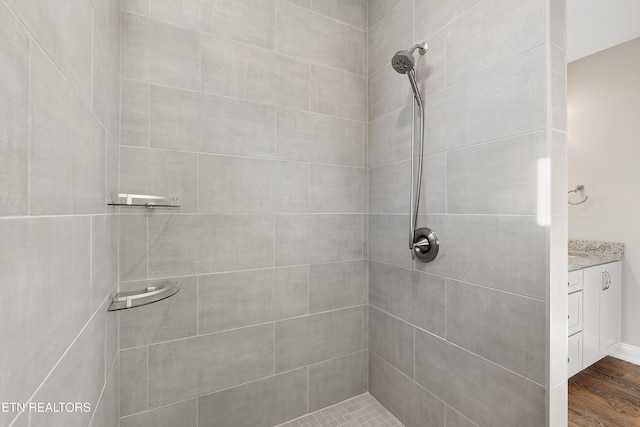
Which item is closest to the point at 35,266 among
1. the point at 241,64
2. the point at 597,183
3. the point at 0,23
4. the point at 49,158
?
the point at 49,158

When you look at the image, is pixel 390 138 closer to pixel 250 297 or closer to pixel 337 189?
pixel 337 189

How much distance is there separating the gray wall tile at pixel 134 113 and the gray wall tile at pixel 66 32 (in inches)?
17.1

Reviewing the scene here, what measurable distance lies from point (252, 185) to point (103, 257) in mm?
648

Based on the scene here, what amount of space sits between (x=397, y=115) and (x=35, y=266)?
1460mm

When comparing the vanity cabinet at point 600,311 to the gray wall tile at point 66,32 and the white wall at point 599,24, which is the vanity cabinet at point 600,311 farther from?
the gray wall tile at point 66,32

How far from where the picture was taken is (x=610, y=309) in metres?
2.30

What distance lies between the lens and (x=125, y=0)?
1.13 meters

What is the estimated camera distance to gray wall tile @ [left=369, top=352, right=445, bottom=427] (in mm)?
1285

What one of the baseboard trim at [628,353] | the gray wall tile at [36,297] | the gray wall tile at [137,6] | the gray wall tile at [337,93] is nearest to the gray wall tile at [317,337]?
the gray wall tile at [36,297]

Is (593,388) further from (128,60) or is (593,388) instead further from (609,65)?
(128,60)

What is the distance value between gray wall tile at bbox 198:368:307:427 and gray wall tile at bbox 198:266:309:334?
306 millimetres

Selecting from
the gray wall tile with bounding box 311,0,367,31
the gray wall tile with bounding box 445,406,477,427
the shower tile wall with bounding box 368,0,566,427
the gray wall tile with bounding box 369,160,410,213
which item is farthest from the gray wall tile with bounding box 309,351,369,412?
the gray wall tile with bounding box 311,0,367,31

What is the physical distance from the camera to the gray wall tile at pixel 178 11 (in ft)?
3.88

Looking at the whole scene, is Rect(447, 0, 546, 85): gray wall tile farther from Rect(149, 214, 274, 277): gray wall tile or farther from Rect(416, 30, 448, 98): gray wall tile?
Rect(149, 214, 274, 277): gray wall tile
